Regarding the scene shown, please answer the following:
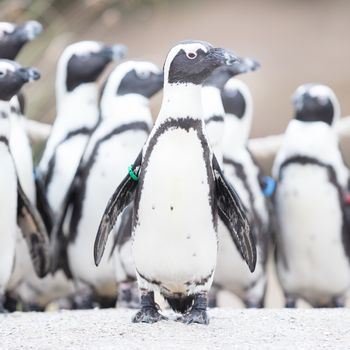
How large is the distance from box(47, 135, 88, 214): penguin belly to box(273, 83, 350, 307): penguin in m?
0.96

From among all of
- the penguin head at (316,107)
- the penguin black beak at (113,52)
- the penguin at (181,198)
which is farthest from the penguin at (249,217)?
the penguin at (181,198)

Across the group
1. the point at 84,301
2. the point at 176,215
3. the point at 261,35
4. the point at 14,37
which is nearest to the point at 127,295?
the point at 84,301

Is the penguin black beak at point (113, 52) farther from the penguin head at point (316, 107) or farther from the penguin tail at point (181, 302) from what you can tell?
the penguin tail at point (181, 302)

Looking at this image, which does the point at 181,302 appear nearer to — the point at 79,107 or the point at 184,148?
the point at 184,148

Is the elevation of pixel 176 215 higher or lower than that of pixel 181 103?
lower

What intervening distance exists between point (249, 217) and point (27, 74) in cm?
121

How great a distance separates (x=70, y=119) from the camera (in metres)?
5.17

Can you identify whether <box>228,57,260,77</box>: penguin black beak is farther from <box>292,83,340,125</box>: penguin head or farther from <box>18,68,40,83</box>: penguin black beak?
<box>18,68,40,83</box>: penguin black beak

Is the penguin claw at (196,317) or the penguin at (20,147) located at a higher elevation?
the penguin at (20,147)

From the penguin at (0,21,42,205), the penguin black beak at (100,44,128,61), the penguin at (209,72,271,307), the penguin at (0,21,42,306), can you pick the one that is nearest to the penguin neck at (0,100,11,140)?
the penguin at (0,21,42,306)

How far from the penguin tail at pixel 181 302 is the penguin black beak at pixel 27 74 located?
1.12 m

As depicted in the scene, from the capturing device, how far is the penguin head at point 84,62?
528cm

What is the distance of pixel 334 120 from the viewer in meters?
5.25

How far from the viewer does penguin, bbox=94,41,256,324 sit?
11.0 ft
